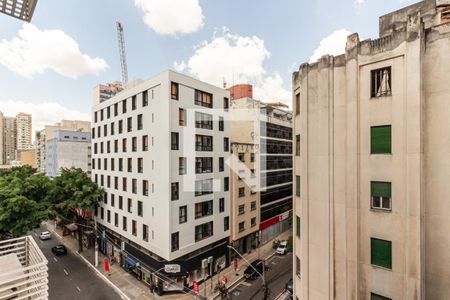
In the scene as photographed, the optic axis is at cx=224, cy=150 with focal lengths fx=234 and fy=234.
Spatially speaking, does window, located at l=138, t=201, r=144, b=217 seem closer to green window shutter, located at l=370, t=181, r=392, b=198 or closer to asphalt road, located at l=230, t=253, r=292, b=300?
asphalt road, located at l=230, t=253, r=292, b=300

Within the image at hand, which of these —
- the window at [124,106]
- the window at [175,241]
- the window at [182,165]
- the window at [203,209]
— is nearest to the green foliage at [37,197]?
the window at [124,106]

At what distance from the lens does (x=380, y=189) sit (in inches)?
450

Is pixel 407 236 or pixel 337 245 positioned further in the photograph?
pixel 337 245

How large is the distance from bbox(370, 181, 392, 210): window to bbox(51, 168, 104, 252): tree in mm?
37662

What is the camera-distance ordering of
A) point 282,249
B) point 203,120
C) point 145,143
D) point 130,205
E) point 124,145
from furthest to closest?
point 282,249
point 124,145
point 130,205
point 203,120
point 145,143

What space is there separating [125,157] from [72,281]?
16.9m

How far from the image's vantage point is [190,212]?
2803 centimetres

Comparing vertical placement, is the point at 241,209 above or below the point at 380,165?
below

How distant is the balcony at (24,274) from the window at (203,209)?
17.0m

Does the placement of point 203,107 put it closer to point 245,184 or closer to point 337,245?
point 245,184

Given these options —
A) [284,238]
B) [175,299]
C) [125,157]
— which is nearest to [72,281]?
[175,299]

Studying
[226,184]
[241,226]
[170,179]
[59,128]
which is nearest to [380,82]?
[170,179]

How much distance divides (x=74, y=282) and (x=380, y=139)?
36620 millimetres

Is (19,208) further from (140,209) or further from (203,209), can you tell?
(203,209)
